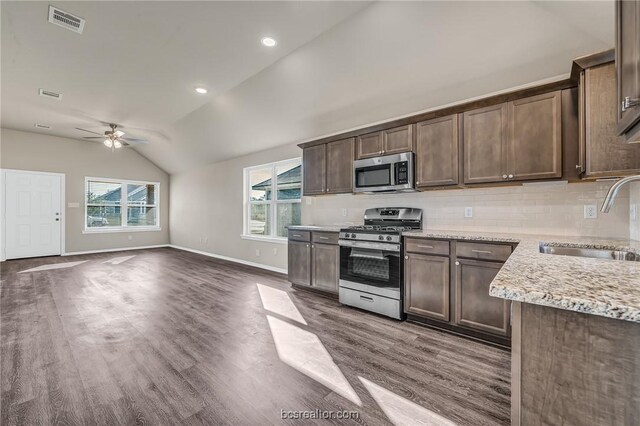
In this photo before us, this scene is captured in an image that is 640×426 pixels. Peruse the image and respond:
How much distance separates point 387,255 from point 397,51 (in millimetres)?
2133

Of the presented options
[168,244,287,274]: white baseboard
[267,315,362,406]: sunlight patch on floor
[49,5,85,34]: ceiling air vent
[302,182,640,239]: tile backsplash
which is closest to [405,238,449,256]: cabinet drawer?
[302,182,640,239]: tile backsplash

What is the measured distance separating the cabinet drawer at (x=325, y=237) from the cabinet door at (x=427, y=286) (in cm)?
104

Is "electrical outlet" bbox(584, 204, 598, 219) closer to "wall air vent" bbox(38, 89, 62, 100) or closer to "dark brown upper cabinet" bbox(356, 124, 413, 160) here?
"dark brown upper cabinet" bbox(356, 124, 413, 160)

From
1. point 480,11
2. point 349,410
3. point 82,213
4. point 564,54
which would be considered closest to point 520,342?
point 349,410

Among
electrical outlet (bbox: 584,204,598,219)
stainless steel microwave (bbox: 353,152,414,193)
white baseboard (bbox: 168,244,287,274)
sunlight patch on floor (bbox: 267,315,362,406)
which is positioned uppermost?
stainless steel microwave (bbox: 353,152,414,193)

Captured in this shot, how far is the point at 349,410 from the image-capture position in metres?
1.72

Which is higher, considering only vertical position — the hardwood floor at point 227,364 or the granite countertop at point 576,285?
the granite countertop at point 576,285

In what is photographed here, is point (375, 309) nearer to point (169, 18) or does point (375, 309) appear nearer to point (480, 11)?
point (480, 11)

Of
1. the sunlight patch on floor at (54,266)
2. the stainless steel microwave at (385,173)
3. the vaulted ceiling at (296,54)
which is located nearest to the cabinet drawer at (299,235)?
the stainless steel microwave at (385,173)

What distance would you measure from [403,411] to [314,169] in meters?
3.28

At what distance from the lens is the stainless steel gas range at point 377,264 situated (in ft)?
10.2

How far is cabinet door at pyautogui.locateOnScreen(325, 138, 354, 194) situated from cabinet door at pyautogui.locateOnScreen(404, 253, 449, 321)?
1.41 m

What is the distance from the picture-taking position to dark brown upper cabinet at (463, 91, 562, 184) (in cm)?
245

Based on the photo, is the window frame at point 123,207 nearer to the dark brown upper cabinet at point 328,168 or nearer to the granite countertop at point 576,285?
the dark brown upper cabinet at point 328,168
